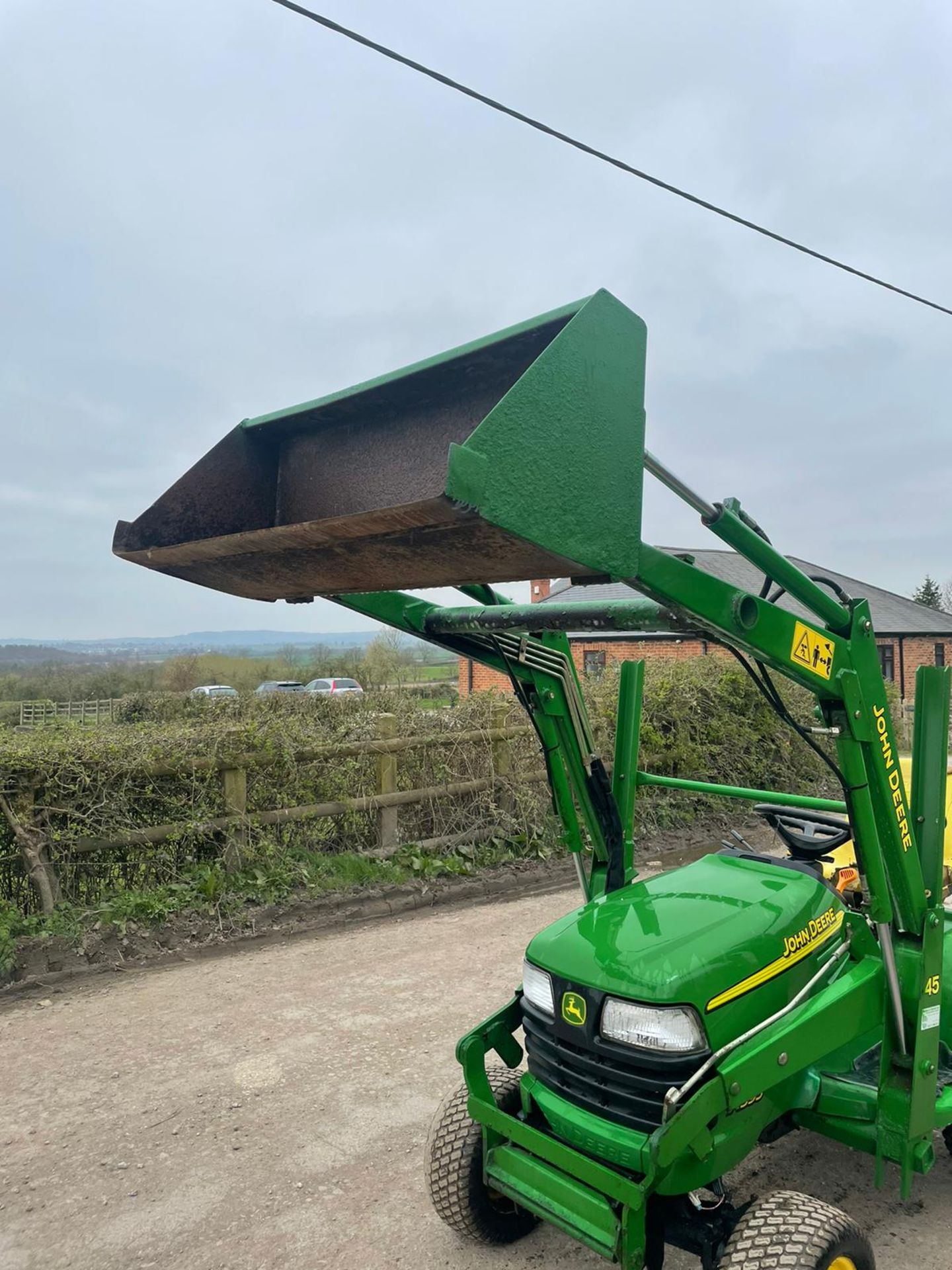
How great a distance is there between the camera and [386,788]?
7.68 meters

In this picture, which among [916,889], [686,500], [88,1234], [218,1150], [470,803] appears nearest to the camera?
[686,500]

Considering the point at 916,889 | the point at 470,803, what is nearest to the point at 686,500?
the point at 916,889

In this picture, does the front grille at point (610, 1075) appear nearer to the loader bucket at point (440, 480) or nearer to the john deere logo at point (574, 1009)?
the john deere logo at point (574, 1009)

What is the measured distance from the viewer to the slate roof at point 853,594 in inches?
948

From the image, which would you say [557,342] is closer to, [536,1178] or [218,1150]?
[536,1178]

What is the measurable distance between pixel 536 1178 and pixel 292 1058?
89.6 inches

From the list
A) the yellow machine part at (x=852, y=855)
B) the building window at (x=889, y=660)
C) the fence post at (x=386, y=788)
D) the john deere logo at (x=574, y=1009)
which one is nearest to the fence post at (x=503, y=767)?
the fence post at (x=386, y=788)

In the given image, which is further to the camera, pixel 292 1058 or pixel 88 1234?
pixel 292 1058

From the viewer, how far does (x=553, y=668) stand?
3.27 meters

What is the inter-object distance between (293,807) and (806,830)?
4428 millimetres

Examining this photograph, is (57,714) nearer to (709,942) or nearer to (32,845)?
(32,845)

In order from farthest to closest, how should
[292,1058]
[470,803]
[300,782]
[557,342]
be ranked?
[470,803] < [300,782] < [292,1058] < [557,342]

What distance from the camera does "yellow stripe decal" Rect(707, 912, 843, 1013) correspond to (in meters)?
2.44

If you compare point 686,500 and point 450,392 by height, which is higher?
point 450,392
